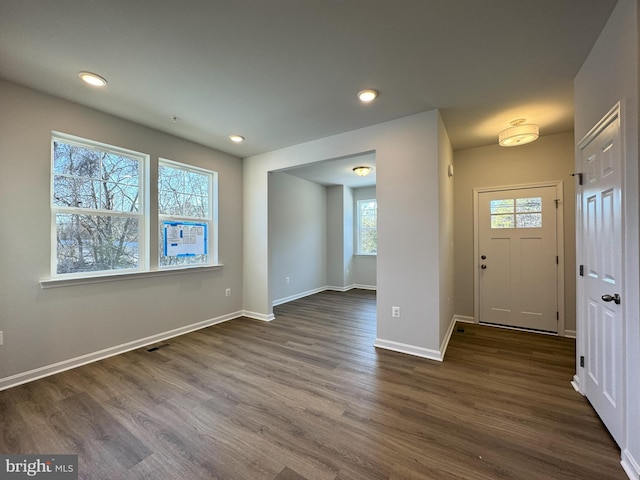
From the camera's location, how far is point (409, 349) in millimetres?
2943

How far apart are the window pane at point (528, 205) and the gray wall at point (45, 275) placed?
493 centimetres

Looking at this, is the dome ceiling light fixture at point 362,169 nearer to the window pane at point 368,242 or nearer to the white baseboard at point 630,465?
the window pane at point 368,242

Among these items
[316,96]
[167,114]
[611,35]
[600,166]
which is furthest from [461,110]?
[167,114]

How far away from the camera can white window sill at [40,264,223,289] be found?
8.29 ft

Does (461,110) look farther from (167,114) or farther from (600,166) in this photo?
(167,114)

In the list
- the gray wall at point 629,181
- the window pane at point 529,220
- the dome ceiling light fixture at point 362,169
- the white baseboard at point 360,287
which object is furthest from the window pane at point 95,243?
the window pane at point 529,220

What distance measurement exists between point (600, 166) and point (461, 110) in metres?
1.40

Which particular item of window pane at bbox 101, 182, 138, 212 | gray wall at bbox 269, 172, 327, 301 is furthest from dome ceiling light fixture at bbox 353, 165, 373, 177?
window pane at bbox 101, 182, 138, 212

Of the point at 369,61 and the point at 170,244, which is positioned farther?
the point at 170,244

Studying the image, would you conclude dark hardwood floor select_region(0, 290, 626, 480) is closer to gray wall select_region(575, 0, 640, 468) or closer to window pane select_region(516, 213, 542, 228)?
gray wall select_region(575, 0, 640, 468)

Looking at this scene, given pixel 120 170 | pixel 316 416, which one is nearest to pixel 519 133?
pixel 316 416

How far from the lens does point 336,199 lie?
6.82 meters

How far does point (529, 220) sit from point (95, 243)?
5.54 metres

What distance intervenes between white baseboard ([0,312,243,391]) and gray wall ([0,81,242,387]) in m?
0.04
